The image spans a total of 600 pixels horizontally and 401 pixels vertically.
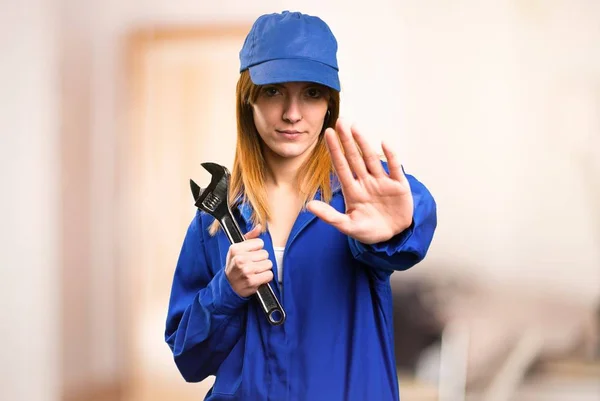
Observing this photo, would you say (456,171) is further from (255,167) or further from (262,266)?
(262,266)

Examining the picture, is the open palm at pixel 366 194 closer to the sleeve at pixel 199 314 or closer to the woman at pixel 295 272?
the woman at pixel 295 272

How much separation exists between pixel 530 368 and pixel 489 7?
54.8 inches

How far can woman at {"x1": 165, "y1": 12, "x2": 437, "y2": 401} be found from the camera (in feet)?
3.34

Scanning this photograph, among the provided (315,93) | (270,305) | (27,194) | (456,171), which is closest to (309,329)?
(270,305)

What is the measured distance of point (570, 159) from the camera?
10.4 ft

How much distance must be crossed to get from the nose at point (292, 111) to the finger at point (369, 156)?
12 centimetres

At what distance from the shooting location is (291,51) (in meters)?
1.02

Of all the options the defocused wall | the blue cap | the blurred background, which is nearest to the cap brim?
the blue cap

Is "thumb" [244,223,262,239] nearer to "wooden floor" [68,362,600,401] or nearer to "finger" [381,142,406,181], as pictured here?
"finger" [381,142,406,181]

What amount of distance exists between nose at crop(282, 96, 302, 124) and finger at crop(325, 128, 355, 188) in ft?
0.31

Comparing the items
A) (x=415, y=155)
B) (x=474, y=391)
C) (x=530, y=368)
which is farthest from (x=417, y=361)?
(x=415, y=155)

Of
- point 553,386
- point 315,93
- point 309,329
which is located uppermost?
point 315,93

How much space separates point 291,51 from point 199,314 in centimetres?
36

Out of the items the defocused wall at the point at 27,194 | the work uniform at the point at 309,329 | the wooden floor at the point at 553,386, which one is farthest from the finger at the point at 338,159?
the defocused wall at the point at 27,194
